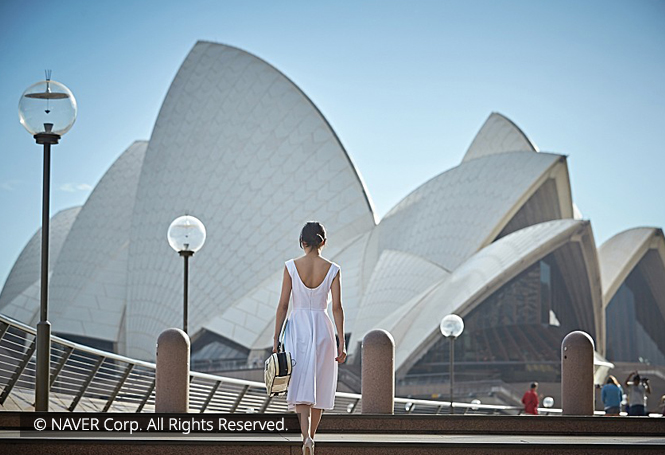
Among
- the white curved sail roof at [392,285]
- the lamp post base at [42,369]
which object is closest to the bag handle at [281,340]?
the lamp post base at [42,369]

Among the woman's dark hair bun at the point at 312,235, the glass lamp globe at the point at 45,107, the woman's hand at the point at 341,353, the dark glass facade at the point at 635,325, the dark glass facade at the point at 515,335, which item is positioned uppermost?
the dark glass facade at the point at 635,325

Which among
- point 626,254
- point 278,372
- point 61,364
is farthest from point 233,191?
point 278,372

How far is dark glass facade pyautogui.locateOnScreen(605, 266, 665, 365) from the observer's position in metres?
43.7

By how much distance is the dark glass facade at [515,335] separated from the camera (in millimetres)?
31234

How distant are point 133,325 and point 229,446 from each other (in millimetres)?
29497

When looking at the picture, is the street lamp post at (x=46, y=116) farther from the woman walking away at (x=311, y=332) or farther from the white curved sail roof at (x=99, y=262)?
the white curved sail roof at (x=99, y=262)

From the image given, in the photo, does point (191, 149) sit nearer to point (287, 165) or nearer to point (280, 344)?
point (287, 165)

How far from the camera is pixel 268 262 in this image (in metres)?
33.8

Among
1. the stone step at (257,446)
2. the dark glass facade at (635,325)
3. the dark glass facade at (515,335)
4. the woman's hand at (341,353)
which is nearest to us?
the woman's hand at (341,353)

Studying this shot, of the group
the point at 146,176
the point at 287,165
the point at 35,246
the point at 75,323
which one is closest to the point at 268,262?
the point at 287,165

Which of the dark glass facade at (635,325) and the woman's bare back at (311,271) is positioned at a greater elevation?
the dark glass facade at (635,325)

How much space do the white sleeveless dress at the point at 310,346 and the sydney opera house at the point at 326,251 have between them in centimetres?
2220

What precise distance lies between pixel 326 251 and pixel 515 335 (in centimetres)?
726

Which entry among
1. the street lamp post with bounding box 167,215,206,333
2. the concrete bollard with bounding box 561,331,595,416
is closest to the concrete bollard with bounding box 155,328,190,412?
the street lamp post with bounding box 167,215,206,333
